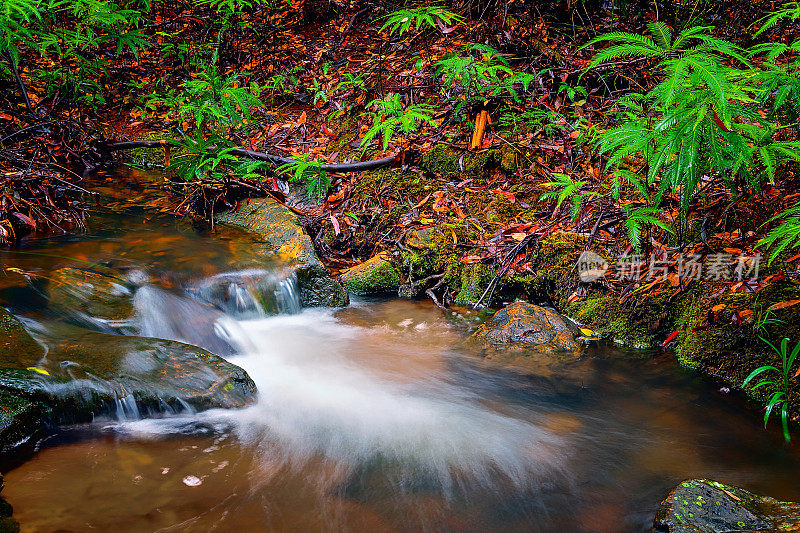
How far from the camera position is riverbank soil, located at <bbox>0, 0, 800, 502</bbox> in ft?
11.0

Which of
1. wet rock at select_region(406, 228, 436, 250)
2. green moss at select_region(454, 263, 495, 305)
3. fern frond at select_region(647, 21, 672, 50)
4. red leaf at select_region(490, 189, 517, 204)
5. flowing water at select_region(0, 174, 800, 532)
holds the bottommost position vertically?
flowing water at select_region(0, 174, 800, 532)

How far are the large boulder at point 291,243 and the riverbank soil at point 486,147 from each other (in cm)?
7

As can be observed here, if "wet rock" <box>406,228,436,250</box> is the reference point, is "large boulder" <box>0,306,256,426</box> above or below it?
below

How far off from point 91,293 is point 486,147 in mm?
4158

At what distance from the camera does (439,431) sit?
10.8 feet

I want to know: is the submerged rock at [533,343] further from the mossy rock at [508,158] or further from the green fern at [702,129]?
the mossy rock at [508,158]

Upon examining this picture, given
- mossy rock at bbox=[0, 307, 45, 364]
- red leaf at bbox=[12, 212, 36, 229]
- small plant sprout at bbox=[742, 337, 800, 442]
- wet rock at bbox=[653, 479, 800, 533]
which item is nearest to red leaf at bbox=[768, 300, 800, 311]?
small plant sprout at bbox=[742, 337, 800, 442]

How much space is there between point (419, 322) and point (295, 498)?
91.7 inches

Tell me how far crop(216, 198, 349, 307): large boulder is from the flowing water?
1.54ft

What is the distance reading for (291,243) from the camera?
18.0 ft

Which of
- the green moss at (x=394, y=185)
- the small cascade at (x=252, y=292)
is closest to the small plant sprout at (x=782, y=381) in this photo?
the green moss at (x=394, y=185)

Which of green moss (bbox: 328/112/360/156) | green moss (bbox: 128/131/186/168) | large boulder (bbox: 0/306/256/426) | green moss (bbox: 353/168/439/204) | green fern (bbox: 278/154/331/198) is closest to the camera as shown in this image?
large boulder (bbox: 0/306/256/426)

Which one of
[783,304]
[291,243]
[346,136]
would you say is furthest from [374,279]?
[783,304]

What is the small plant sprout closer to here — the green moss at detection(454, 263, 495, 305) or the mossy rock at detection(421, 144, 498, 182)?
the green moss at detection(454, 263, 495, 305)
